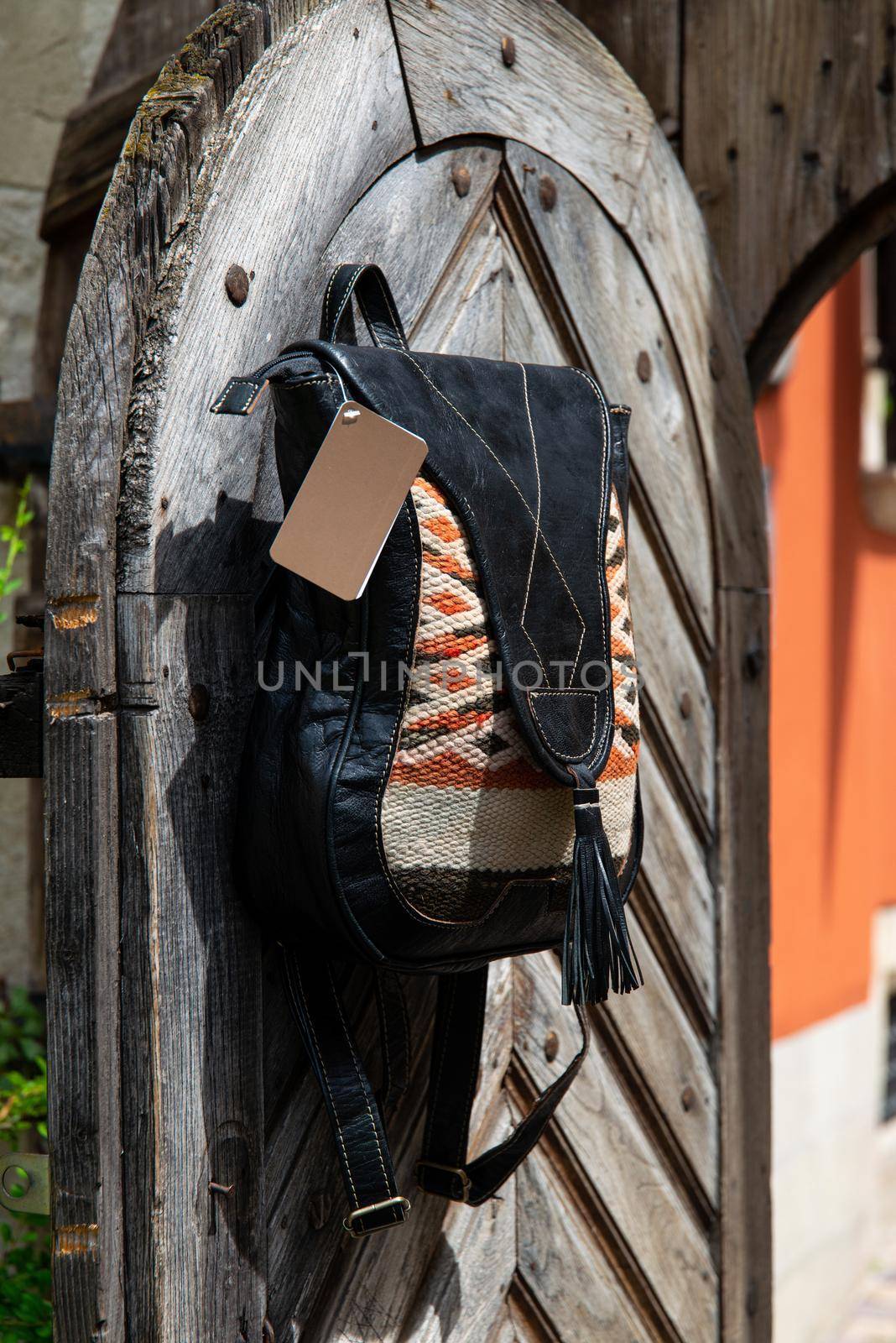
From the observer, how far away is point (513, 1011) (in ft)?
5.08

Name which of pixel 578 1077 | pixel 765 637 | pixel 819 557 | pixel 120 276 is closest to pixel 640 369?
pixel 765 637

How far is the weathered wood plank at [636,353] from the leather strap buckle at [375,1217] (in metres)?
0.91

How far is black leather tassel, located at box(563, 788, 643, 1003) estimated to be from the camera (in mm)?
1150

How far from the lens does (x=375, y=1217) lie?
3.94ft

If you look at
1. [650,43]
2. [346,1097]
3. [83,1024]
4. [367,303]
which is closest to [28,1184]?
[83,1024]

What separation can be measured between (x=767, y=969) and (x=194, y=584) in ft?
3.87

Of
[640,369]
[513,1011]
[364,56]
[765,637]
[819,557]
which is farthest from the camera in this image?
[819,557]

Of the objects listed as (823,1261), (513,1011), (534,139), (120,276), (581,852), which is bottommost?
(823,1261)

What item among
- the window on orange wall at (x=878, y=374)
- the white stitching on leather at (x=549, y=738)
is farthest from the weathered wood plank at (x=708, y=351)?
the window on orange wall at (x=878, y=374)

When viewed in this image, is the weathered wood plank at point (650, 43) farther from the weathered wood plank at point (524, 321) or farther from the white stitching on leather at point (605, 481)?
the white stitching on leather at point (605, 481)

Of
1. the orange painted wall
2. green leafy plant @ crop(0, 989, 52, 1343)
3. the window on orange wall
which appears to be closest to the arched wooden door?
green leafy plant @ crop(0, 989, 52, 1343)

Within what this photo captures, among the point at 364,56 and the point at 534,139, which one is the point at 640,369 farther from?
the point at 364,56

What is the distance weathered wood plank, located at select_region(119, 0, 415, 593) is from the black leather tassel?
14.9 inches

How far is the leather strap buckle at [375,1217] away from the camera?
1188 mm
